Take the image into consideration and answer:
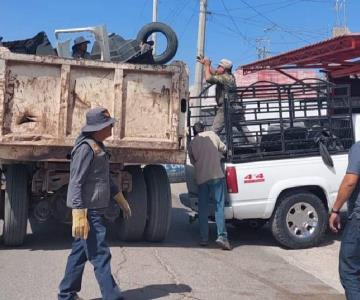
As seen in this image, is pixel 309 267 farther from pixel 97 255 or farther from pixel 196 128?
pixel 97 255

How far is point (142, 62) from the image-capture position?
8.12 meters

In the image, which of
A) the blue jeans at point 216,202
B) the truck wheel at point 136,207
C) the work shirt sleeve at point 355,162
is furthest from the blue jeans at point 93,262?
the blue jeans at point 216,202

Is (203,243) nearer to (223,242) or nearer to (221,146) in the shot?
(223,242)

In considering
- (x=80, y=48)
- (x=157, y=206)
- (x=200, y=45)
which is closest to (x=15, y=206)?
(x=157, y=206)

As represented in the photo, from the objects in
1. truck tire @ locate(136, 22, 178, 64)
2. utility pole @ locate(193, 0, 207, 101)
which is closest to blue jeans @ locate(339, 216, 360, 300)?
truck tire @ locate(136, 22, 178, 64)

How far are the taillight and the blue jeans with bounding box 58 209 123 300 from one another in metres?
3.12

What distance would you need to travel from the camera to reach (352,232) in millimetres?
5090

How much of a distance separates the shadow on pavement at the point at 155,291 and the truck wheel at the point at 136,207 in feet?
6.42

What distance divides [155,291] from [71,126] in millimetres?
2538

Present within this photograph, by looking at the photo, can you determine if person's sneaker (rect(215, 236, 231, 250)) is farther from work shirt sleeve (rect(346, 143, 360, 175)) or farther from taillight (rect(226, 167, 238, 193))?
work shirt sleeve (rect(346, 143, 360, 175))

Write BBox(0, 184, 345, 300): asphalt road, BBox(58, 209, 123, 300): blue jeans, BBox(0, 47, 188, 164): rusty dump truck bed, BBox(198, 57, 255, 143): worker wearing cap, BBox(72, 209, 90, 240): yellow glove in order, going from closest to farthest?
BBox(72, 209, 90, 240): yellow glove
BBox(58, 209, 123, 300): blue jeans
BBox(0, 184, 345, 300): asphalt road
BBox(0, 47, 188, 164): rusty dump truck bed
BBox(198, 57, 255, 143): worker wearing cap

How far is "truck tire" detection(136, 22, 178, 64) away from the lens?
8.54m

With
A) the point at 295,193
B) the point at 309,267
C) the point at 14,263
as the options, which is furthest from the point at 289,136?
the point at 14,263

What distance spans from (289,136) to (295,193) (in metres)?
0.90
